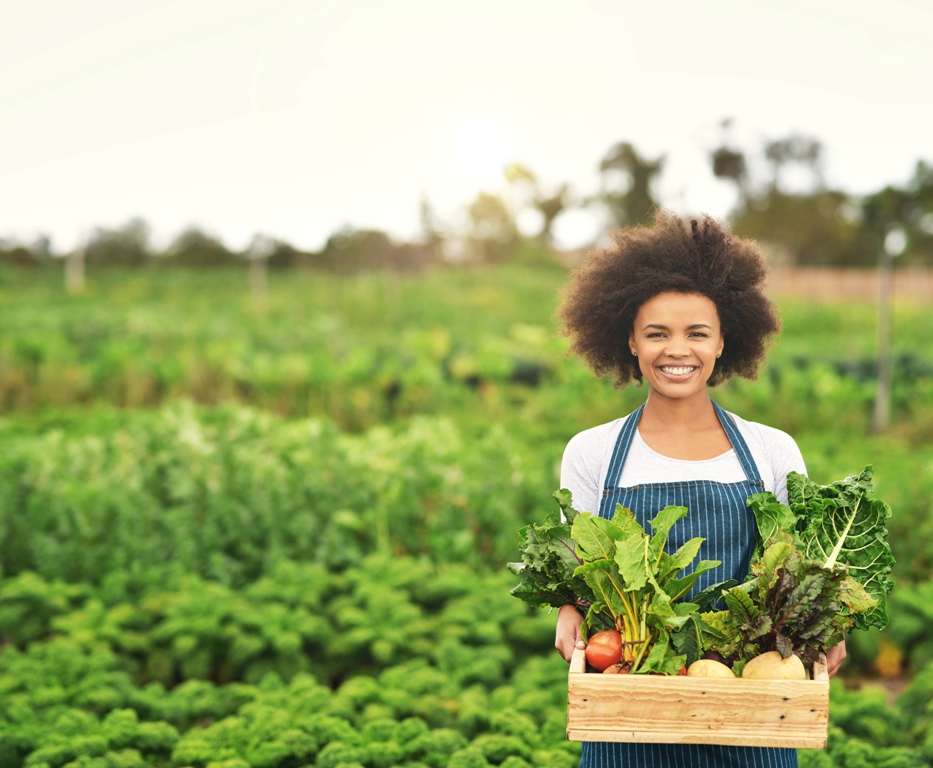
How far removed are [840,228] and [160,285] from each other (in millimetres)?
24741

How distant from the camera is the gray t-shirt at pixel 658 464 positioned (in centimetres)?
213

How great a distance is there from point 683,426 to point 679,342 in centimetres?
22

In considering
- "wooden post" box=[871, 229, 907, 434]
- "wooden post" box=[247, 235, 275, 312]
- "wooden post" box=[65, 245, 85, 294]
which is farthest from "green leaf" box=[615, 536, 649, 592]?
"wooden post" box=[65, 245, 85, 294]

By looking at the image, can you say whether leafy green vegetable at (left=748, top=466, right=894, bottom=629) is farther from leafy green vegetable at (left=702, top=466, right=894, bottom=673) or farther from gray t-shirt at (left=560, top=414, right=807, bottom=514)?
gray t-shirt at (left=560, top=414, right=807, bottom=514)

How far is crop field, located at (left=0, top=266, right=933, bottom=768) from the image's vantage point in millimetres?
3264

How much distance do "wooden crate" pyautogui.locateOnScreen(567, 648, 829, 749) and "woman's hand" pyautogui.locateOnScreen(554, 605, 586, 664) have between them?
0.28 m

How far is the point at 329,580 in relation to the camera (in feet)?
14.8

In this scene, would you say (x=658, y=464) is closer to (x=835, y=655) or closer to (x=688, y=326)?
(x=688, y=326)

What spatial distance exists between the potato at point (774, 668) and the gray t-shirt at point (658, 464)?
44 cm

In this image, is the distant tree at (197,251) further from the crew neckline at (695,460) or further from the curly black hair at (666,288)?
the crew neckline at (695,460)

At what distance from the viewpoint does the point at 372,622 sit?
4.14m

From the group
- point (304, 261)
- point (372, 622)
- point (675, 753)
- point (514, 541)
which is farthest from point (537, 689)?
point (304, 261)

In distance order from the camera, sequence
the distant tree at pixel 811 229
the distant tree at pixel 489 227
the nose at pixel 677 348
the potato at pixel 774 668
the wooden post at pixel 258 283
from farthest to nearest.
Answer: the distant tree at pixel 489 227 → the distant tree at pixel 811 229 → the wooden post at pixel 258 283 → the nose at pixel 677 348 → the potato at pixel 774 668

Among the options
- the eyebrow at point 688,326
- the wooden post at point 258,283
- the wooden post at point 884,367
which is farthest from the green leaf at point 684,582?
the wooden post at point 258,283
